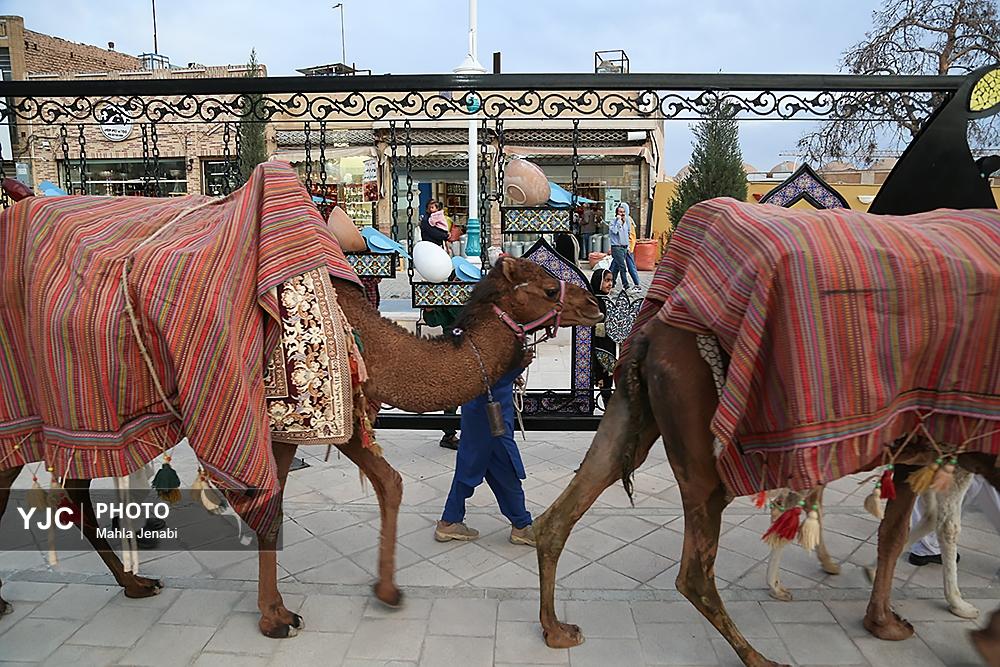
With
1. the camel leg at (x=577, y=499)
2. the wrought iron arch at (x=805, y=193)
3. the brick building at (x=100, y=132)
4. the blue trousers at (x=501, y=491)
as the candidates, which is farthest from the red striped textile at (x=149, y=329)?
the brick building at (x=100, y=132)

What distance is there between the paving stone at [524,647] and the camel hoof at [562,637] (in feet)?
0.08

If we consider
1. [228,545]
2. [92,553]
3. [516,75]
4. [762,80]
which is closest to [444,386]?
[228,545]

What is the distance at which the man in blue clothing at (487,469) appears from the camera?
414cm

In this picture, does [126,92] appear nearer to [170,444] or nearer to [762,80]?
[170,444]

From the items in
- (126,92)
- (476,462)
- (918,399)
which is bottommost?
(476,462)

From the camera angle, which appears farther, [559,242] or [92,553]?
[559,242]

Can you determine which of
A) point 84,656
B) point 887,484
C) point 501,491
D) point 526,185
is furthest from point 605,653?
point 526,185

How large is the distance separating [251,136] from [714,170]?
13.1 m

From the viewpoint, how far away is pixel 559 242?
18.4 feet

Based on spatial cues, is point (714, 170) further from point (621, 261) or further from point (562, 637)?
point (562, 637)

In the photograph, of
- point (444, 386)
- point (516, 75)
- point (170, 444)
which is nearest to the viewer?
point (170, 444)

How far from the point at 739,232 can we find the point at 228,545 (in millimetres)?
3468

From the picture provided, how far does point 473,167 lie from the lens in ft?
29.5

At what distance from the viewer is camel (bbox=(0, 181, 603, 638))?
3381mm
